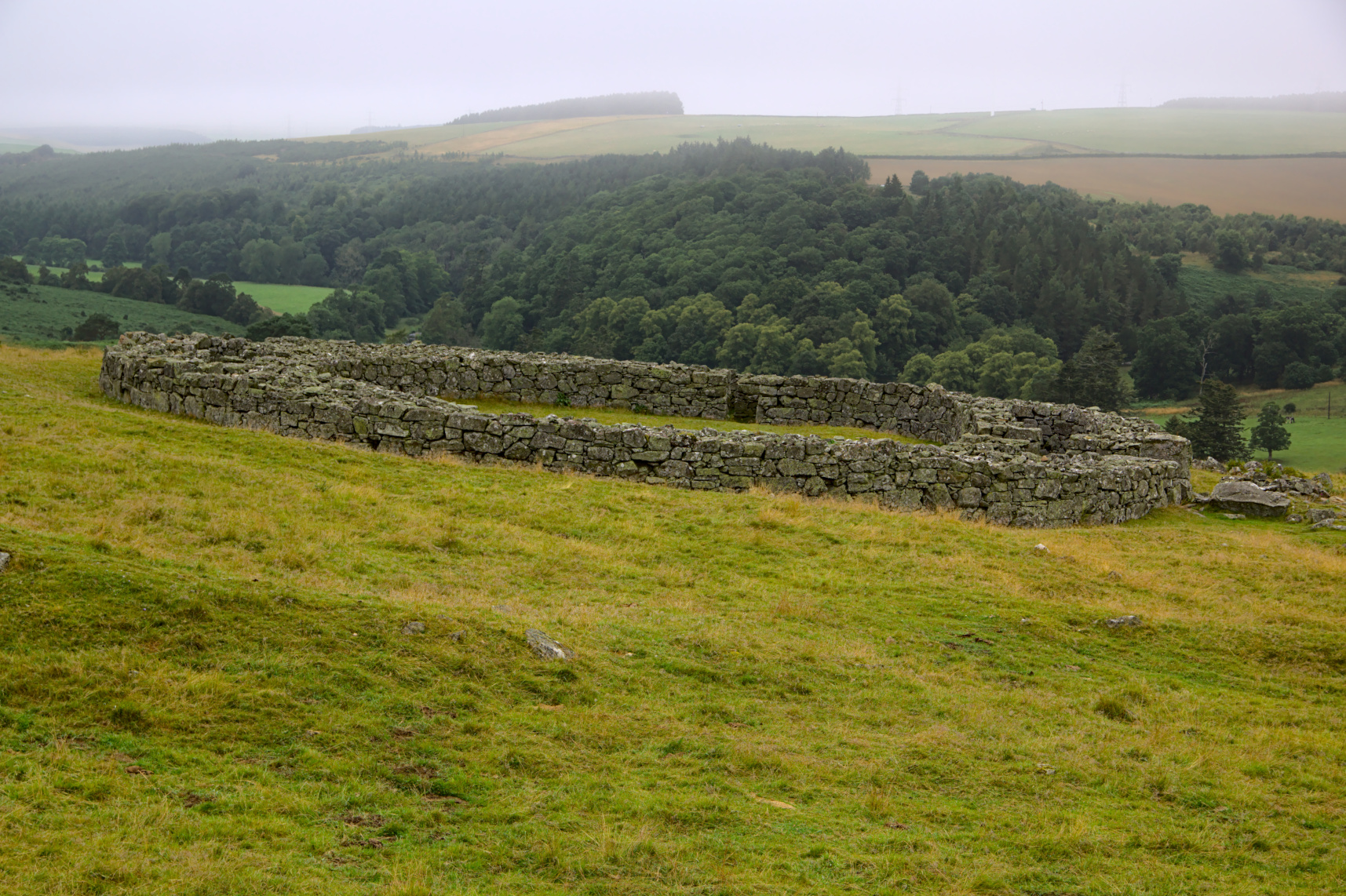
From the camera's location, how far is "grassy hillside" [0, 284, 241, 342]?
69681 millimetres

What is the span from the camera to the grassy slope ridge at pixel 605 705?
22.5 ft

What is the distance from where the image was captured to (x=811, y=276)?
338ft

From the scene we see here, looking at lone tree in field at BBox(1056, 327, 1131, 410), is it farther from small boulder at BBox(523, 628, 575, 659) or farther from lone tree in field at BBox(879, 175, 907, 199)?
small boulder at BBox(523, 628, 575, 659)

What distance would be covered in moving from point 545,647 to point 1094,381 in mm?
62492

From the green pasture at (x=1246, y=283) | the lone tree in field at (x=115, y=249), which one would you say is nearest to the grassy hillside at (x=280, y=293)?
the lone tree in field at (x=115, y=249)

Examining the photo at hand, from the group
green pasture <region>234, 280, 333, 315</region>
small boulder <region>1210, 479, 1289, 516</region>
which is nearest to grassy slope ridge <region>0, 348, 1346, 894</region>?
small boulder <region>1210, 479, 1289, 516</region>

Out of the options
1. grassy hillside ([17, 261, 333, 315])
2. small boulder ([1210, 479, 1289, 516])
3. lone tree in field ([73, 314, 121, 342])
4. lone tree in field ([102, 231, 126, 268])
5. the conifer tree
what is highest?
lone tree in field ([102, 231, 126, 268])

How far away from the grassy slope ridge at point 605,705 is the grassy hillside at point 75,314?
60.9 meters

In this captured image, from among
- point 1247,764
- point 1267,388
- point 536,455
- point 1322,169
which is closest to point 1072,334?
point 1267,388

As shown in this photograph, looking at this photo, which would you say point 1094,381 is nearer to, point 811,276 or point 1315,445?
point 1315,445

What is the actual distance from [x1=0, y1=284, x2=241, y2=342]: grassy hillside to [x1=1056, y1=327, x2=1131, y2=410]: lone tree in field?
61151 mm

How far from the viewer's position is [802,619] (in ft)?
43.6

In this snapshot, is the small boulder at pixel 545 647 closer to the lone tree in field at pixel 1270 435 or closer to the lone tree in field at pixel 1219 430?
the lone tree in field at pixel 1219 430

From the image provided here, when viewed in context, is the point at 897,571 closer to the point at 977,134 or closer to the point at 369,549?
the point at 369,549
